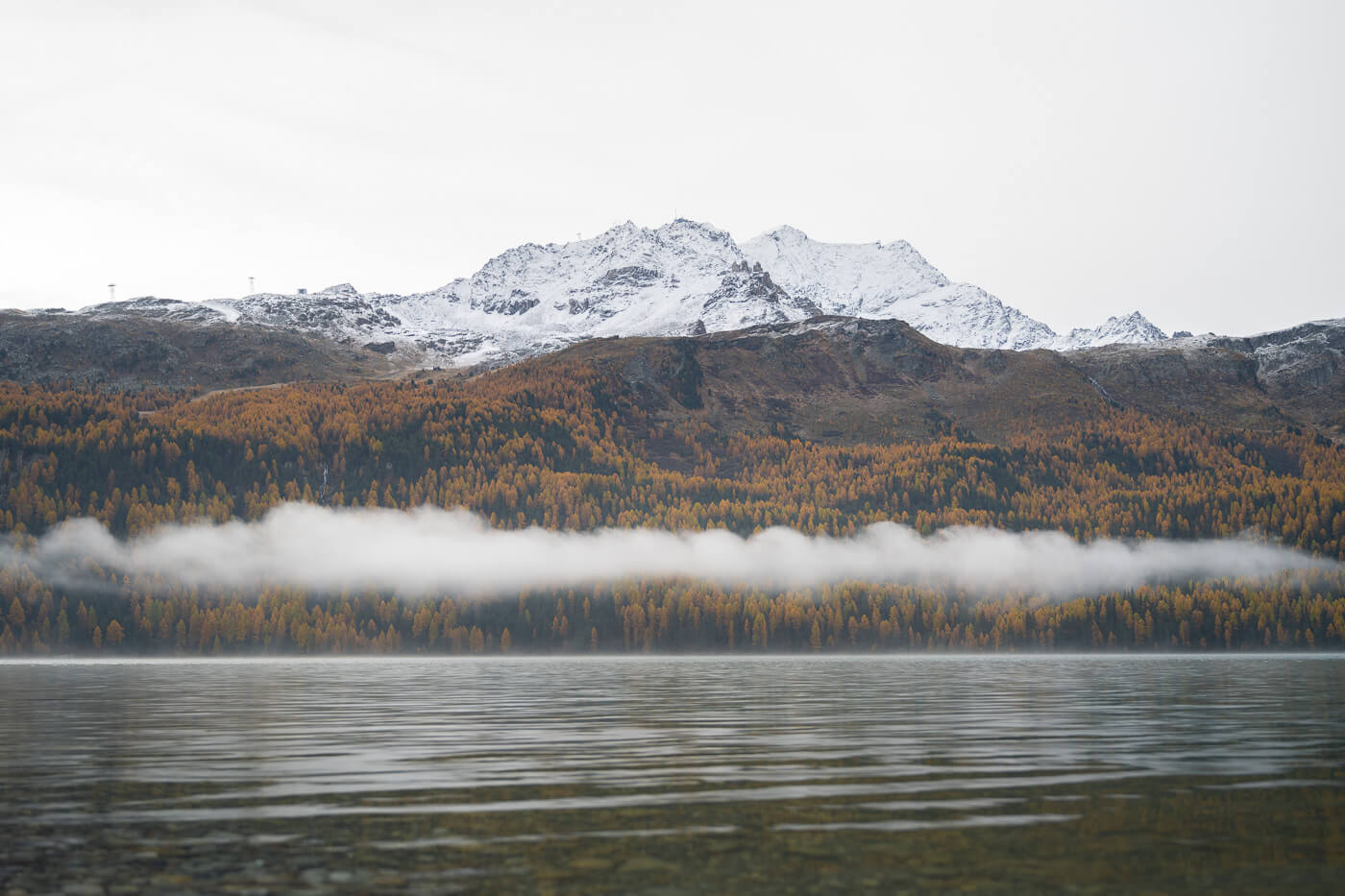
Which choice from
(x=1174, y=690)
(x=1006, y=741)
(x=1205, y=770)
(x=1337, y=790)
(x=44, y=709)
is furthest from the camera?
(x=1174, y=690)

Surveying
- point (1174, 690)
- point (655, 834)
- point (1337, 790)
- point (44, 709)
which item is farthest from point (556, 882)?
point (1174, 690)

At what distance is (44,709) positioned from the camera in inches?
3519

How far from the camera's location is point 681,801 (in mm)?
38031

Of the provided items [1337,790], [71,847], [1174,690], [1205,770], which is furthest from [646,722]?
[1174,690]

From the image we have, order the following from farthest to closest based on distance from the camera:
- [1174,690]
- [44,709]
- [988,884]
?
[1174,690] → [44,709] → [988,884]

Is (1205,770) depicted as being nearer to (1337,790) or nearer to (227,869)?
(1337,790)

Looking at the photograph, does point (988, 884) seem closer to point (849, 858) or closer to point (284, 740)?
point (849, 858)

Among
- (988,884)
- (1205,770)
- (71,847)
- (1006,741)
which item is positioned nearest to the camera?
(988,884)

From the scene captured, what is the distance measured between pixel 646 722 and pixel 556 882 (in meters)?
49.6

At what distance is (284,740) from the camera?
6203 centimetres

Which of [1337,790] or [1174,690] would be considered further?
[1174,690]

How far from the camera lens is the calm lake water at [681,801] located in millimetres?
26938

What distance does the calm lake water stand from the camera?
2694 cm

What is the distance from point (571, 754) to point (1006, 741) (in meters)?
20.5
